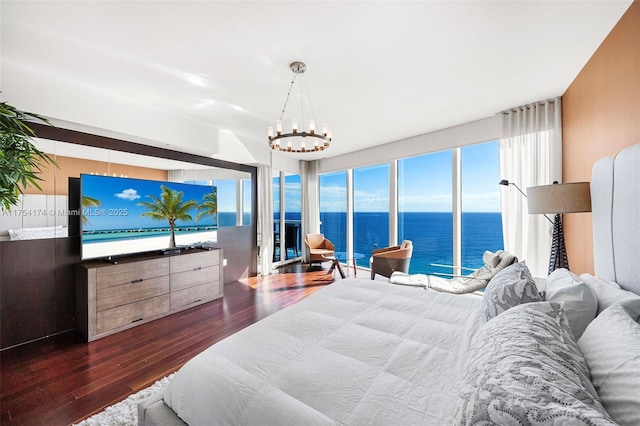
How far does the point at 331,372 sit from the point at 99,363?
242 cm

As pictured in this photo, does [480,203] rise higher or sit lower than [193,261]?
higher

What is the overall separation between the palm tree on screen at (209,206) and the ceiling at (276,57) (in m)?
0.93

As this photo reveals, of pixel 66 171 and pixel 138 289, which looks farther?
pixel 138 289

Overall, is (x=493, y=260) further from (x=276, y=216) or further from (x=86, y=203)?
(x=86, y=203)

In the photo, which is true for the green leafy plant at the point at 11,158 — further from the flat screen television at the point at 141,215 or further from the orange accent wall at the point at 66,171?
the flat screen television at the point at 141,215

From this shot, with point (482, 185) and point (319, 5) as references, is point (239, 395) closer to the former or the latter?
point (319, 5)

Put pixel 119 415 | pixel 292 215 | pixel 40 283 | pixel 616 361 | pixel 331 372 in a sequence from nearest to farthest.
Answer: pixel 616 361 → pixel 331 372 → pixel 119 415 → pixel 40 283 → pixel 292 215

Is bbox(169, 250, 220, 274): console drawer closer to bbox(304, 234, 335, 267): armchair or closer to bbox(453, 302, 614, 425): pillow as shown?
bbox(304, 234, 335, 267): armchair

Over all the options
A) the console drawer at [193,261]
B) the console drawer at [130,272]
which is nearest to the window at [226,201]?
the console drawer at [193,261]

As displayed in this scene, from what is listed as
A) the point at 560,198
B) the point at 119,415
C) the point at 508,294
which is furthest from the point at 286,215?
the point at 508,294

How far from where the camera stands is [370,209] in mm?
5820

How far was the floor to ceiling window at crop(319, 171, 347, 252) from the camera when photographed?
630 cm

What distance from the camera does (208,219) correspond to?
420 centimetres

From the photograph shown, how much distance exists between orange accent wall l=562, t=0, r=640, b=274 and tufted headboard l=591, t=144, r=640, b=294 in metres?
0.35
